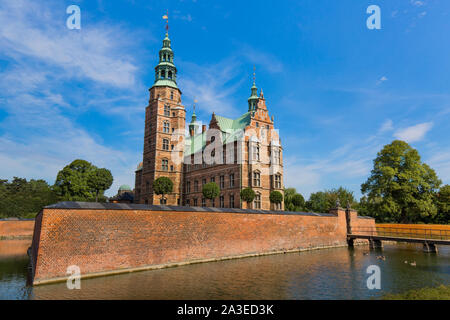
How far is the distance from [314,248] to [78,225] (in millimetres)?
22755

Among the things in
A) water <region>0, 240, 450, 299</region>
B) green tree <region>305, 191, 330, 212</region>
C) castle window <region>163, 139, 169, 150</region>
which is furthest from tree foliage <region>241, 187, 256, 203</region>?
green tree <region>305, 191, 330, 212</region>

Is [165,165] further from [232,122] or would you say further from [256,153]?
[256,153]

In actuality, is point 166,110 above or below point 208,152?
above

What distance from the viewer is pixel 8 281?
565 inches

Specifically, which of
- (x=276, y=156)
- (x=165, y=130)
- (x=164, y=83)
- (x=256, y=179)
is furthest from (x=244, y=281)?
(x=164, y=83)

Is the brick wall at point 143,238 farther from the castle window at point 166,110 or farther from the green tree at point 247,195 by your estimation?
the castle window at point 166,110

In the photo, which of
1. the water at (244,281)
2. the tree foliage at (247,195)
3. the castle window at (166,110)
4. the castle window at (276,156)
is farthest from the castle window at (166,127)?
the water at (244,281)

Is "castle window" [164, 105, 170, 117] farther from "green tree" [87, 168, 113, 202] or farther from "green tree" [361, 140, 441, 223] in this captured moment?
"green tree" [361, 140, 441, 223]

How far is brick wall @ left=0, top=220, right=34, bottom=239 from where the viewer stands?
3822cm

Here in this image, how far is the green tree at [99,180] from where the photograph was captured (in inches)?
1927

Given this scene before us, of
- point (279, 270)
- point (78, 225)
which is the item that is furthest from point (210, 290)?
point (78, 225)

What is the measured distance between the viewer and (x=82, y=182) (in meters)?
49.5

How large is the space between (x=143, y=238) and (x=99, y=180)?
119 ft

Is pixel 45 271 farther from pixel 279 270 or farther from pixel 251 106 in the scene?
pixel 251 106
